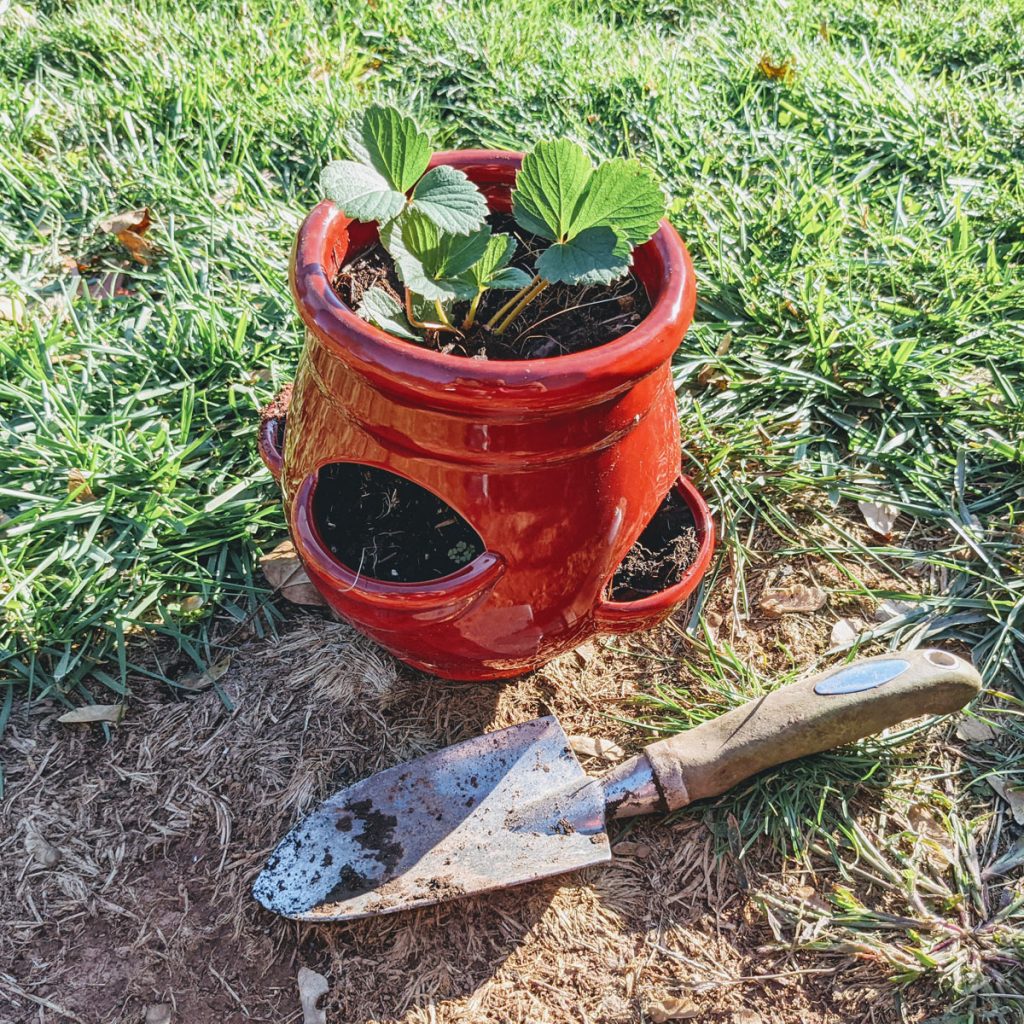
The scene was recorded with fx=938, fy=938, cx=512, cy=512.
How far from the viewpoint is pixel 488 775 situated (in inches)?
67.2

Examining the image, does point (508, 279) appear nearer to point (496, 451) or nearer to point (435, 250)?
point (435, 250)

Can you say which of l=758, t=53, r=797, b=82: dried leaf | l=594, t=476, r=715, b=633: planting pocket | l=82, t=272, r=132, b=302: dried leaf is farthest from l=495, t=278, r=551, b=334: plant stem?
l=758, t=53, r=797, b=82: dried leaf

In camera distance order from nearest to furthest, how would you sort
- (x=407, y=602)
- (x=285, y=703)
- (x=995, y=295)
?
(x=407, y=602)
(x=285, y=703)
(x=995, y=295)

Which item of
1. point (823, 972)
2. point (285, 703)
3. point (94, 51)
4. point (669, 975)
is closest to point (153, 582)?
point (285, 703)

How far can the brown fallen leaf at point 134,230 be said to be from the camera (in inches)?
102

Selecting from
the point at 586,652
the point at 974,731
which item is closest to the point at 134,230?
the point at 586,652

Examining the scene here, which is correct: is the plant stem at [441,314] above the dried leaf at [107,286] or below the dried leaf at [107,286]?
above

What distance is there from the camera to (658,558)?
177 cm

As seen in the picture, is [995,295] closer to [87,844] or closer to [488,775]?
[488,775]

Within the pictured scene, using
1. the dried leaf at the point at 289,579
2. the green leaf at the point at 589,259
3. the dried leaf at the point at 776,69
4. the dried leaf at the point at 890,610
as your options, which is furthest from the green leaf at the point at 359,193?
the dried leaf at the point at 776,69

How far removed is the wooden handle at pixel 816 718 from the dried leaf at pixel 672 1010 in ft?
1.02

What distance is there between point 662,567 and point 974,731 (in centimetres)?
73

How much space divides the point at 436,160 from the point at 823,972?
153 cm

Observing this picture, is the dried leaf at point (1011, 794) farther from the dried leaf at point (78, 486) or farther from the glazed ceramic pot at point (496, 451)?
the dried leaf at point (78, 486)
